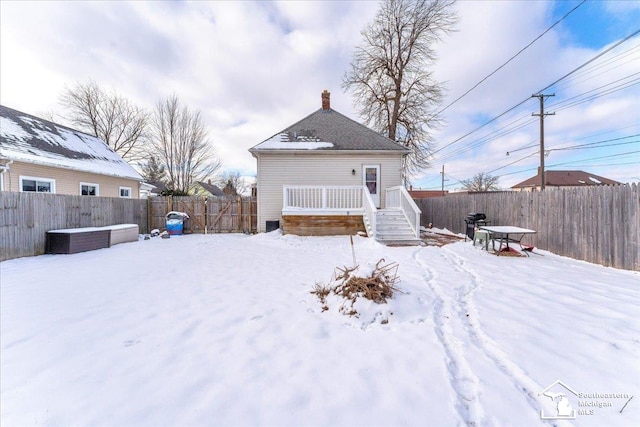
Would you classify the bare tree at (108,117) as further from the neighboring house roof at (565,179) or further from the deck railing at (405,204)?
the neighboring house roof at (565,179)

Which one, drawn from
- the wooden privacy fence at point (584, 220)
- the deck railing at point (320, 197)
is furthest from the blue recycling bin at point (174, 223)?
the wooden privacy fence at point (584, 220)

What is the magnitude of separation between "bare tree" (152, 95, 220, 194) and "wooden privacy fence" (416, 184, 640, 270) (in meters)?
23.0

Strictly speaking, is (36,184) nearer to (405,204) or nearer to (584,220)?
(405,204)

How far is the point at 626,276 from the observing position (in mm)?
4512

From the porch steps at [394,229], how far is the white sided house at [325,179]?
0.31 feet

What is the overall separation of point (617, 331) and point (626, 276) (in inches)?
119

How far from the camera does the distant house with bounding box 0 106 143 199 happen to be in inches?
368

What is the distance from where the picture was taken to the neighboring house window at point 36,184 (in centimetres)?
953

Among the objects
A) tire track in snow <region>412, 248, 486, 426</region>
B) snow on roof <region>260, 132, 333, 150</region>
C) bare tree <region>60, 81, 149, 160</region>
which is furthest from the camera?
bare tree <region>60, 81, 149, 160</region>

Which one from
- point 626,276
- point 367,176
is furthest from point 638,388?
point 367,176

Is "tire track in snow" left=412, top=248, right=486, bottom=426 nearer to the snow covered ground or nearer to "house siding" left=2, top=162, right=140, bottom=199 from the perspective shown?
the snow covered ground

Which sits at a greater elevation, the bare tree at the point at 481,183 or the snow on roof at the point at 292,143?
the bare tree at the point at 481,183

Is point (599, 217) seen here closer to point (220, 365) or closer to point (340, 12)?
point (220, 365)

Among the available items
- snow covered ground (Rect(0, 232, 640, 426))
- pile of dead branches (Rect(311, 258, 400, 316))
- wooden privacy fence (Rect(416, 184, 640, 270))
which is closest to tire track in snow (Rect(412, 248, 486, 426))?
snow covered ground (Rect(0, 232, 640, 426))
